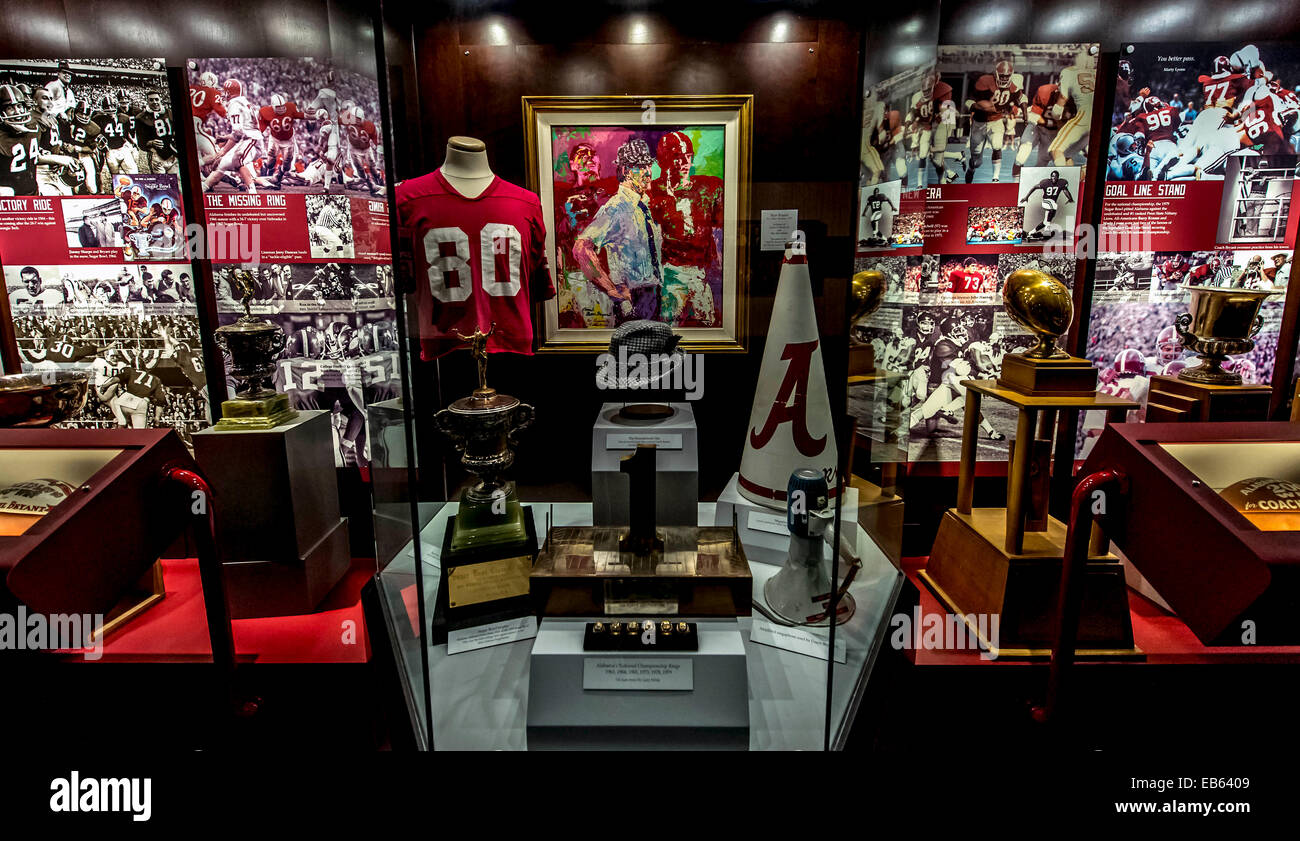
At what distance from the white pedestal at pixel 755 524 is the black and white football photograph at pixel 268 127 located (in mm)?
1478

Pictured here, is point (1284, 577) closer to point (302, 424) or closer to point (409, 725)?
point (409, 725)

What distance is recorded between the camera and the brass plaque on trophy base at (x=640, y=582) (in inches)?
44.1

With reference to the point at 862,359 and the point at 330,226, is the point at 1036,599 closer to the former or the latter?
the point at 862,359

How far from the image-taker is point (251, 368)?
1.79 m

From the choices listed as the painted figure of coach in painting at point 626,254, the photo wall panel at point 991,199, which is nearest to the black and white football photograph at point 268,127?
the painted figure of coach in painting at point 626,254

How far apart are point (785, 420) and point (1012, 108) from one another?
4.53 ft

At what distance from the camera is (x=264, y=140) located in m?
2.02

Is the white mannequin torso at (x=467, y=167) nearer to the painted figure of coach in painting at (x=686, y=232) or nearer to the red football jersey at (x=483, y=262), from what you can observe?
the red football jersey at (x=483, y=262)

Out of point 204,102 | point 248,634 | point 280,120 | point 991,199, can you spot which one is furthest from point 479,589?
point 991,199

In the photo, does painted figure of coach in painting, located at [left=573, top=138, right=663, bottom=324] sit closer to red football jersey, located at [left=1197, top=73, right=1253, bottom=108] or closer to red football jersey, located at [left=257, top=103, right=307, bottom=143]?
red football jersey, located at [left=257, top=103, right=307, bottom=143]

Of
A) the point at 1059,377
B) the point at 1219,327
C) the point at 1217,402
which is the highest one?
the point at 1219,327

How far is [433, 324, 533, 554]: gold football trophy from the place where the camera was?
57.1 inches

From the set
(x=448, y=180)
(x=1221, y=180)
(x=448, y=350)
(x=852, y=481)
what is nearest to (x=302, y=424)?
(x=448, y=350)
